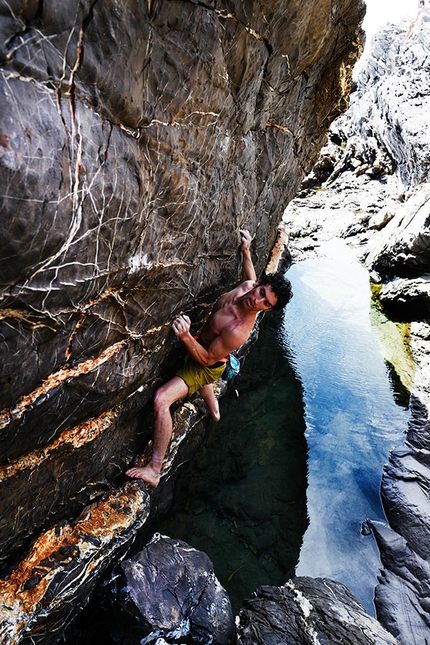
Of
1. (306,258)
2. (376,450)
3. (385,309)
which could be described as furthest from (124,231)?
(306,258)

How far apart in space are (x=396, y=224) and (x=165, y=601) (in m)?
8.93

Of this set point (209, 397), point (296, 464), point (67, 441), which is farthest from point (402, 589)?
point (67, 441)

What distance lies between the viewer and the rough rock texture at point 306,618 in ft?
9.59

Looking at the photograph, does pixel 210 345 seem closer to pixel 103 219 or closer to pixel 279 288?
pixel 279 288

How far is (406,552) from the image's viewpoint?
441cm

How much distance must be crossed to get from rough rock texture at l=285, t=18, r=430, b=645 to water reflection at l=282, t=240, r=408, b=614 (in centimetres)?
23

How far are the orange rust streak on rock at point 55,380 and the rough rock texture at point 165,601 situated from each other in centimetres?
170

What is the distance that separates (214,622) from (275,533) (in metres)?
1.59

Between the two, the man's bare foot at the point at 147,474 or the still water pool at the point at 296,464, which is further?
the still water pool at the point at 296,464

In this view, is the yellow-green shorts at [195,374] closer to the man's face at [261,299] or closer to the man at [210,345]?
the man at [210,345]

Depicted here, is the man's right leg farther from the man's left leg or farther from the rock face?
the man's left leg

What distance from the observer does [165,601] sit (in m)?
3.14

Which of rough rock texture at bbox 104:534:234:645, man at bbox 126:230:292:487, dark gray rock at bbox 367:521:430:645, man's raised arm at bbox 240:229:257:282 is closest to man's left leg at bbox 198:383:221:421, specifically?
man at bbox 126:230:292:487

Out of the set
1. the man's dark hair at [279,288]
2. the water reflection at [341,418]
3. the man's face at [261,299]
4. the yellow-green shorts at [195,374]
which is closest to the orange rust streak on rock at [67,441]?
the yellow-green shorts at [195,374]
